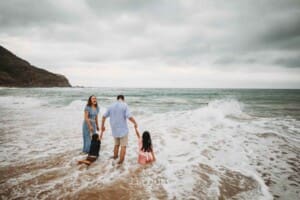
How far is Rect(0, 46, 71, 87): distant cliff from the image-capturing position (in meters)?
94.9

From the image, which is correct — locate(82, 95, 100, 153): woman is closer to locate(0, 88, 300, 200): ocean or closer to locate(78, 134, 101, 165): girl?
locate(78, 134, 101, 165): girl

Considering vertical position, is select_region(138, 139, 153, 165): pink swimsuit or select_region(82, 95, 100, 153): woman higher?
select_region(82, 95, 100, 153): woman

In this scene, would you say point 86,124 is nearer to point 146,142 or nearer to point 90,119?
point 90,119

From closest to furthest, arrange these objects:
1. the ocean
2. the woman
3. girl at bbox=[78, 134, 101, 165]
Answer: the ocean
girl at bbox=[78, 134, 101, 165]
the woman

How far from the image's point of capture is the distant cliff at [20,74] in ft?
311

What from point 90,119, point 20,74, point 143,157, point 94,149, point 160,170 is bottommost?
point 160,170

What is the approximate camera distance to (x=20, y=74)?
10444 cm

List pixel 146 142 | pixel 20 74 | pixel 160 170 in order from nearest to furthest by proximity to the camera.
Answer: pixel 160 170 < pixel 146 142 < pixel 20 74

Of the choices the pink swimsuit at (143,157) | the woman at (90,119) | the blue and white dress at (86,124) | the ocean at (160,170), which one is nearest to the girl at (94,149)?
the ocean at (160,170)

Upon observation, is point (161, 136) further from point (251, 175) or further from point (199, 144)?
point (251, 175)

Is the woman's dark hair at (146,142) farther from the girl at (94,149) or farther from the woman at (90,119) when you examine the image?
the woman at (90,119)

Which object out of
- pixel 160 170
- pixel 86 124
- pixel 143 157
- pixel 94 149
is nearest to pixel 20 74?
pixel 86 124

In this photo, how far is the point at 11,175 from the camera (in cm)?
399

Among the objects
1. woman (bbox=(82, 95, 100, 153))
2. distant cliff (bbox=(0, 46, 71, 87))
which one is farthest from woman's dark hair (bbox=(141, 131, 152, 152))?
distant cliff (bbox=(0, 46, 71, 87))
